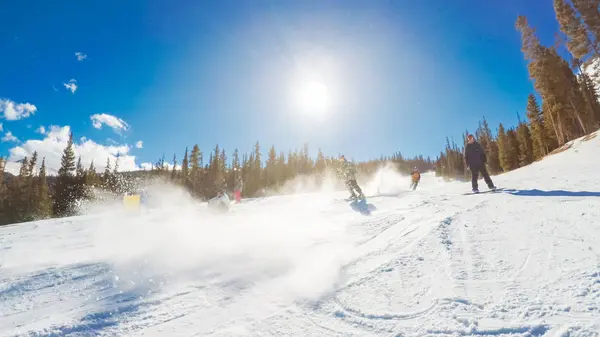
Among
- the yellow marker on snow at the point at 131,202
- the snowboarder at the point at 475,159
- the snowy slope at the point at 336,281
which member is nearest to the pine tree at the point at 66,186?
the yellow marker on snow at the point at 131,202

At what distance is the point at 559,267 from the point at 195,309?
13.7 feet

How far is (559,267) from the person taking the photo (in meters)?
3.18

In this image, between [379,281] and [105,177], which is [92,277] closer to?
[379,281]

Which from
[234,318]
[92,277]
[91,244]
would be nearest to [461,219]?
[234,318]

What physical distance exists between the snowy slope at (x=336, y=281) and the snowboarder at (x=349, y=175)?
5.83 metres

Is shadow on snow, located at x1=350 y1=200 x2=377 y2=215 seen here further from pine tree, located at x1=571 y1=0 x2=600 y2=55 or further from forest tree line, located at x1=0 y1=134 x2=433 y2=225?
pine tree, located at x1=571 y1=0 x2=600 y2=55

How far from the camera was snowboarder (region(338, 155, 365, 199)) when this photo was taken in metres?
12.3

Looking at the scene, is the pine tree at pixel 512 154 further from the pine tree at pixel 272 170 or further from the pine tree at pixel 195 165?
the pine tree at pixel 195 165

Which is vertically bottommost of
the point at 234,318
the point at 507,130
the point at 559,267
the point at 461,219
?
the point at 234,318

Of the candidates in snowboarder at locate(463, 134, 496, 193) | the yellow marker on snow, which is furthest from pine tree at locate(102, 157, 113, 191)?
snowboarder at locate(463, 134, 496, 193)

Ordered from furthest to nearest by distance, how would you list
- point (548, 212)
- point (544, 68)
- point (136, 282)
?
point (544, 68)
point (548, 212)
point (136, 282)

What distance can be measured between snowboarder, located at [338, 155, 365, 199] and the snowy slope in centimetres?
583

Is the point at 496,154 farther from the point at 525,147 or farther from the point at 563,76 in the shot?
the point at 563,76

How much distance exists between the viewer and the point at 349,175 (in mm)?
12547
